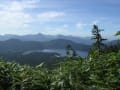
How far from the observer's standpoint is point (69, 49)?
5266mm

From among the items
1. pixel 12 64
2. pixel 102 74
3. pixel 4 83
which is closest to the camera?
pixel 102 74

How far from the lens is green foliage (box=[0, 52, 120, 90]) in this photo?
4.75 m

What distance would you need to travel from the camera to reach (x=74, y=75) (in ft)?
16.5

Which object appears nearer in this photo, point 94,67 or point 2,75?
point 94,67

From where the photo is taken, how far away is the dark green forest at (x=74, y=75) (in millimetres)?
4777

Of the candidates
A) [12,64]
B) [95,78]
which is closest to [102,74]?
[95,78]

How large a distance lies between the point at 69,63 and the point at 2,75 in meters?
1.38

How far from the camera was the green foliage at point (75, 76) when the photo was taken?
187 inches

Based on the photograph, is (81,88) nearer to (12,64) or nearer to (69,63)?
(69,63)

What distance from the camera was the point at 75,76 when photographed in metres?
5.02

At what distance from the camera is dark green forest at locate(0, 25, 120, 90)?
4777 mm

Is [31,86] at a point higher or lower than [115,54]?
lower

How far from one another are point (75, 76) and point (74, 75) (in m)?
0.02

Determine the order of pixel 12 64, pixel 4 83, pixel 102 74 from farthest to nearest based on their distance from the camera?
pixel 12 64, pixel 4 83, pixel 102 74
